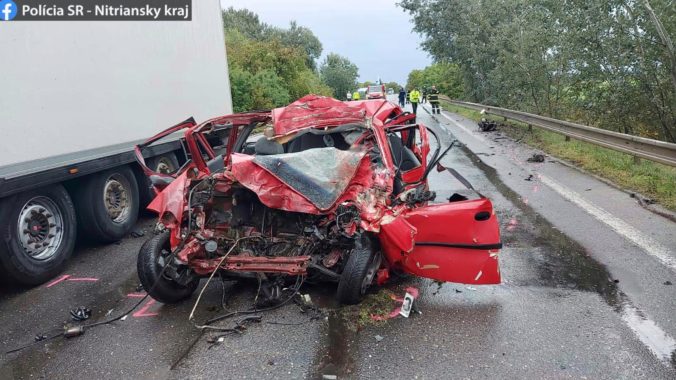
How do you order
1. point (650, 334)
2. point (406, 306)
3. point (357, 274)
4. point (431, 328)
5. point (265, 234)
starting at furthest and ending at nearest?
point (265, 234)
point (406, 306)
point (357, 274)
point (431, 328)
point (650, 334)

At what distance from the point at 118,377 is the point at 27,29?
363 cm

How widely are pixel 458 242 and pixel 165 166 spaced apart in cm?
559

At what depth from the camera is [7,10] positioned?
15.3ft

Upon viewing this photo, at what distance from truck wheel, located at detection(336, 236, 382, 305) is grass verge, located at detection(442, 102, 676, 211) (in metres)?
4.61

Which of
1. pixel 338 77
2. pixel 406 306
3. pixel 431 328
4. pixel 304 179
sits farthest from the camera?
pixel 338 77

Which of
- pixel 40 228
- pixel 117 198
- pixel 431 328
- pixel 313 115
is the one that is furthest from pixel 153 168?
pixel 431 328

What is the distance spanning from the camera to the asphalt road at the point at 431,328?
10.6ft

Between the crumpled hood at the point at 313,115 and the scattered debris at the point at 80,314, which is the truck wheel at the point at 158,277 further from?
the crumpled hood at the point at 313,115

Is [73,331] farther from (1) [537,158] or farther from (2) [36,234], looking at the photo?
(1) [537,158]

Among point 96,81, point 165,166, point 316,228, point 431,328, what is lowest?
point 431,328

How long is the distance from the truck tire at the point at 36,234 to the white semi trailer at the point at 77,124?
11mm

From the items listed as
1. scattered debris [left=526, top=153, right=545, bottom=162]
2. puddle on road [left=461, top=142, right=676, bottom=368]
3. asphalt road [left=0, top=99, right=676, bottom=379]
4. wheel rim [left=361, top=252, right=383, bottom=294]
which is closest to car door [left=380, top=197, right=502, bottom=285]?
wheel rim [left=361, top=252, right=383, bottom=294]

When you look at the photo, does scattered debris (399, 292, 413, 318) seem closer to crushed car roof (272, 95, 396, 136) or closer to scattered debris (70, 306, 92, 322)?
crushed car roof (272, 95, 396, 136)

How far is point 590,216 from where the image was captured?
6.20 metres
